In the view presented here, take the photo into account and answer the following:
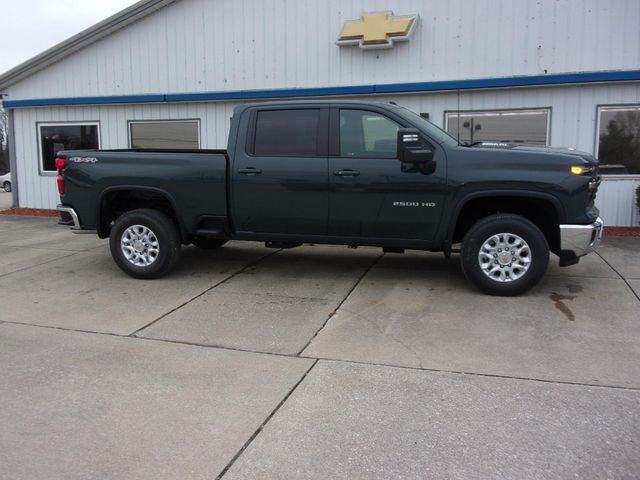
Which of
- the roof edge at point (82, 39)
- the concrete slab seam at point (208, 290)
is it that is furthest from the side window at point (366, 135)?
the roof edge at point (82, 39)

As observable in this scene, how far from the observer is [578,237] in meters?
5.57

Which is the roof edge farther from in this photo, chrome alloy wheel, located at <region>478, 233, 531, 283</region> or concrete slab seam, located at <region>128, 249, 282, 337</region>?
chrome alloy wheel, located at <region>478, 233, 531, 283</region>

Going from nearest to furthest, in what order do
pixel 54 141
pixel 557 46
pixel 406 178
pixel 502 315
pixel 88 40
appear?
pixel 502 315 < pixel 406 178 < pixel 557 46 < pixel 88 40 < pixel 54 141

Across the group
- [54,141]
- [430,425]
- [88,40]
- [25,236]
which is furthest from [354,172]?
[54,141]

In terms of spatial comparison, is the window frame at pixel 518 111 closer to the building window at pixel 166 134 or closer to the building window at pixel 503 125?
the building window at pixel 503 125

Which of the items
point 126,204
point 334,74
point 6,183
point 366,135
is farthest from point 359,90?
point 6,183

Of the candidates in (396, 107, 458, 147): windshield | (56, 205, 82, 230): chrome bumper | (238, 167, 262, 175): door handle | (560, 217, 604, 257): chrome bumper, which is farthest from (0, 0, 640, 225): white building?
(56, 205, 82, 230): chrome bumper

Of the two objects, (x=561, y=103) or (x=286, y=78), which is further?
(x=286, y=78)

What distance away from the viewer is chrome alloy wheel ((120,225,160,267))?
6.68 m

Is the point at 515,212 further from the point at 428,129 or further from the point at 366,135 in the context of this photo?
the point at 366,135

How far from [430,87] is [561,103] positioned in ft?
7.60

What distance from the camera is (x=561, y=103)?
9836 mm

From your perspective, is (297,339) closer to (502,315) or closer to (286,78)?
(502,315)

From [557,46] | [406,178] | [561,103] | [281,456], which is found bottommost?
[281,456]
